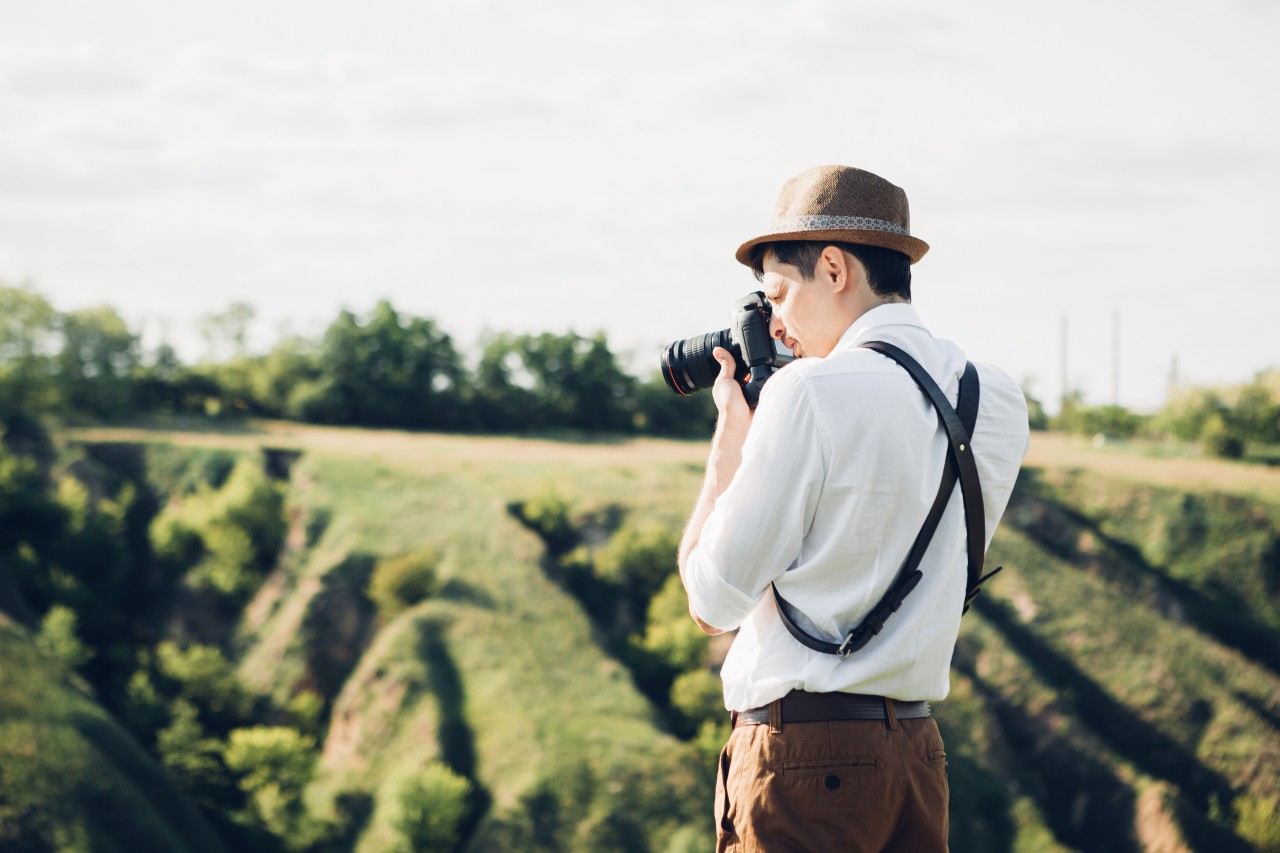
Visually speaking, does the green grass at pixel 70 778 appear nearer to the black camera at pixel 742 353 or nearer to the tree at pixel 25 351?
the tree at pixel 25 351

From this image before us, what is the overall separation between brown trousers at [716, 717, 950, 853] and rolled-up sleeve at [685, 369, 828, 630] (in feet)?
1.24

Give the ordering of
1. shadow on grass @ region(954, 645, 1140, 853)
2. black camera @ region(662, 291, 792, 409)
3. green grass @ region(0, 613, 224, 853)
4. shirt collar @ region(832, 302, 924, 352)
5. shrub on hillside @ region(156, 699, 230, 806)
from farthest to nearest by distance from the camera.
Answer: shadow on grass @ region(954, 645, 1140, 853)
shrub on hillside @ region(156, 699, 230, 806)
green grass @ region(0, 613, 224, 853)
black camera @ region(662, 291, 792, 409)
shirt collar @ region(832, 302, 924, 352)

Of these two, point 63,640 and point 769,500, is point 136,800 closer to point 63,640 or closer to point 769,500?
point 63,640

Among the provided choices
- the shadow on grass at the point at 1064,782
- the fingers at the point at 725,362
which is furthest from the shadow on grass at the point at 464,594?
the fingers at the point at 725,362

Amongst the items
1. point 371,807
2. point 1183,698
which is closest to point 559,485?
point 371,807

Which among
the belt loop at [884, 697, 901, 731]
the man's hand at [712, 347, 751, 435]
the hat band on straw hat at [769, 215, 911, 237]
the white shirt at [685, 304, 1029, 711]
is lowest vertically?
the belt loop at [884, 697, 901, 731]

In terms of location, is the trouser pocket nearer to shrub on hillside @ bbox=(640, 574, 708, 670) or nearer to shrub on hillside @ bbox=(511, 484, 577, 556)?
shrub on hillside @ bbox=(640, 574, 708, 670)

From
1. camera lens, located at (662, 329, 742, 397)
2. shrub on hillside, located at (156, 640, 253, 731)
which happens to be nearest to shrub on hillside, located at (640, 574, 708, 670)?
shrub on hillside, located at (156, 640, 253, 731)

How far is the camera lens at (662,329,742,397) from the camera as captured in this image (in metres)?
3.45

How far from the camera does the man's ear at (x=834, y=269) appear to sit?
9.66 ft

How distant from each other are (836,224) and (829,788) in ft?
4.49

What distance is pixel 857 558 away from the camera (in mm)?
2699

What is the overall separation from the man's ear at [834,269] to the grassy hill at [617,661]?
22.9 meters

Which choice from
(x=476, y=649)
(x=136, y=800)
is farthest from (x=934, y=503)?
(x=476, y=649)
